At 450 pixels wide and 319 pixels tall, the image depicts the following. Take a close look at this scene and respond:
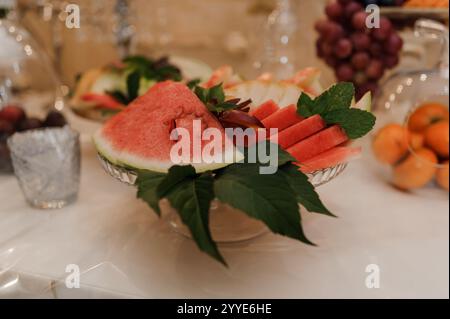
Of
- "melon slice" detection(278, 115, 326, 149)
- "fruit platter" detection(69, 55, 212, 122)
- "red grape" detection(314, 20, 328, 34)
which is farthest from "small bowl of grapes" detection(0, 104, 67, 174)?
"red grape" detection(314, 20, 328, 34)

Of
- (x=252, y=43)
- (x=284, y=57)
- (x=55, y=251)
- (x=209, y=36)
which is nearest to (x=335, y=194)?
(x=55, y=251)

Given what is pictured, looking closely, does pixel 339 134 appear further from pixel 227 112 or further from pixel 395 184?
pixel 395 184

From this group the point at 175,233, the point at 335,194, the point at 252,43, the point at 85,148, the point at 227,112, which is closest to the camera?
the point at 227,112

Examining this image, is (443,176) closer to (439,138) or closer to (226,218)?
(439,138)

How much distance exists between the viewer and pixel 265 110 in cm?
49

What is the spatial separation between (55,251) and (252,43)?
101 centimetres

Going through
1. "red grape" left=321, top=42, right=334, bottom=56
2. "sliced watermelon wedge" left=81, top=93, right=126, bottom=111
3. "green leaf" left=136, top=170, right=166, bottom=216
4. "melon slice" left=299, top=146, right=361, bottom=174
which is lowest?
"melon slice" left=299, top=146, right=361, bottom=174

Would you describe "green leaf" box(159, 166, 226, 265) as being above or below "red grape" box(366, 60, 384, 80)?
below

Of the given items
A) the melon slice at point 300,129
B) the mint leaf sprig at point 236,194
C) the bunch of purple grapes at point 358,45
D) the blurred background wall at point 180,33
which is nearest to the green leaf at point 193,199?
the mint leaf sprig at point 236,194

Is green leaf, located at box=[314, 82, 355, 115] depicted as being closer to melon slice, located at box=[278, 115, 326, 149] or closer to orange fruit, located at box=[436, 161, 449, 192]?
melon slice, located at box=[278, 115, 326, 149]

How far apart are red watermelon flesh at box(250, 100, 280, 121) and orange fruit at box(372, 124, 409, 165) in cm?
30

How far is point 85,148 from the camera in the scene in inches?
33.6

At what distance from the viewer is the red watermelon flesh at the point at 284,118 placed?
1.55ft

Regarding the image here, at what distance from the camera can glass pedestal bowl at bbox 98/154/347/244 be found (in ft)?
1.49
